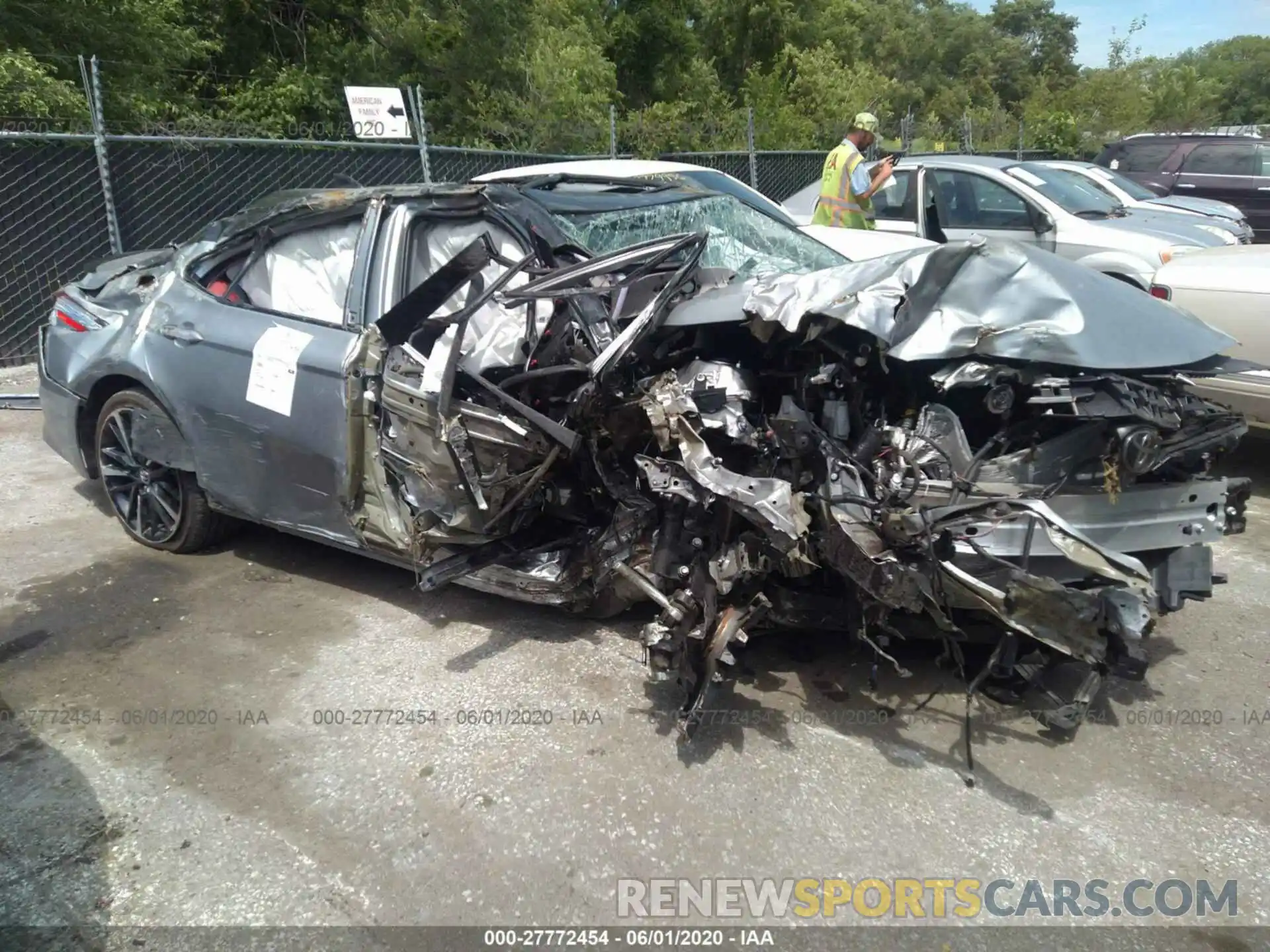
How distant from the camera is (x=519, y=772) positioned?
3.17 meters

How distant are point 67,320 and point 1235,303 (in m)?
6.37

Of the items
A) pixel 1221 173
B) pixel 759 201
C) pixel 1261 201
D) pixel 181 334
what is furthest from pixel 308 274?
pixel 1221 173

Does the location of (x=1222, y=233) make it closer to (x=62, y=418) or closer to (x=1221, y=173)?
(x=1221, y=173)

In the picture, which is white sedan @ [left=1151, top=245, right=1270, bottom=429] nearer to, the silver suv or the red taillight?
the silver suv

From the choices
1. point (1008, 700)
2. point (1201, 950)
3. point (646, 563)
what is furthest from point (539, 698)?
point (1201, 950)

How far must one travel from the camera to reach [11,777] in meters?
3.21

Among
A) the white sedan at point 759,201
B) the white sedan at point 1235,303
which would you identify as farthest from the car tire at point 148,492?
the white sedan at point 1235,303

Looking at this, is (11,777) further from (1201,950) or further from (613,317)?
(1201,950)

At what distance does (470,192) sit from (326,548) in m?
2.04

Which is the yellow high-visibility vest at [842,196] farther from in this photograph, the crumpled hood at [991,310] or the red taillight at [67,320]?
the red taillight at [67,320]

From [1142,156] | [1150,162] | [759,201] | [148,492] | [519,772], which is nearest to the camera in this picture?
[519,772]

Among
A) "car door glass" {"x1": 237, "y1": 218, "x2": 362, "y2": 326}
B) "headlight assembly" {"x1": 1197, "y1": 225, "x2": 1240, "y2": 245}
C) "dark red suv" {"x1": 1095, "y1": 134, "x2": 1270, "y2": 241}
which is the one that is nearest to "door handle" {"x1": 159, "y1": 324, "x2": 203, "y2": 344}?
"car door glass" {"x1": 237, "y1": 218, "x2": 362, "y2": 326}

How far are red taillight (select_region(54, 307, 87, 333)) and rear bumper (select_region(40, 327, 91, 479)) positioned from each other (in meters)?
0.22

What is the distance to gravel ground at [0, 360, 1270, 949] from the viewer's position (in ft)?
8.89
